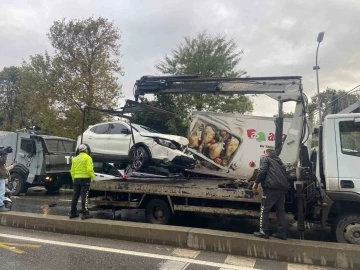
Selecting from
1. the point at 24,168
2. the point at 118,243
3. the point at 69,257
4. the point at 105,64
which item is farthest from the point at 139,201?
the point at 105,64

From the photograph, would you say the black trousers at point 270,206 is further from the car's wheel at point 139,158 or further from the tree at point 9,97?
the tree at point 9,97

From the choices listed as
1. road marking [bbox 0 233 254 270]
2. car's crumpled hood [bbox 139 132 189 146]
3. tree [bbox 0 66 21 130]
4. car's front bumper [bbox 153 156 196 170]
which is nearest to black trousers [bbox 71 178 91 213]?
road marking [bbox 0 233 254 270]

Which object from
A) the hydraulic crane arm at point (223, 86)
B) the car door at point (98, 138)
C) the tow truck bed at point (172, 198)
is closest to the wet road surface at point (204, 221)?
the tow truck bed at point (172, 198)

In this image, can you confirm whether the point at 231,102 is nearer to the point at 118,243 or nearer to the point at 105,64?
the point at 105,64

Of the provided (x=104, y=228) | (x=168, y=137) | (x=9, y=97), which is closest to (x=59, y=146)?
(x=168, y=137)

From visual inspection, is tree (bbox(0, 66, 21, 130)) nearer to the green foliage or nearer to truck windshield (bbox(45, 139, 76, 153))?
the green foliage

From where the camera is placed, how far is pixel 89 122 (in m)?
Result: 19.9

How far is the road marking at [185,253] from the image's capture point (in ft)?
17.3

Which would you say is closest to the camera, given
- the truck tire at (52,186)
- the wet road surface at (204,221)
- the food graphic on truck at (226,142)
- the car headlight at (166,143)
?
the wet road surface at (204,221)

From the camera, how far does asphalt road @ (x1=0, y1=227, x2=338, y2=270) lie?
185 inches

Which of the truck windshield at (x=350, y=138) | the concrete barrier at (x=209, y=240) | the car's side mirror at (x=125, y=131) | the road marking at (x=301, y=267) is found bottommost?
the road marking at (x=301, y=267)

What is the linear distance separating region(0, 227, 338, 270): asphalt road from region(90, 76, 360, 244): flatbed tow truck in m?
1.22

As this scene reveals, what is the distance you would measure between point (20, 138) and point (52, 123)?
27.2 ft

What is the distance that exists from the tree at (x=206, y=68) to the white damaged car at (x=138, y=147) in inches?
377
